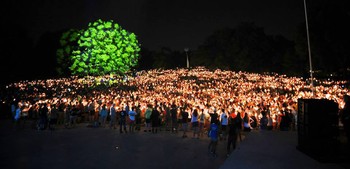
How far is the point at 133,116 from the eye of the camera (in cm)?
1800

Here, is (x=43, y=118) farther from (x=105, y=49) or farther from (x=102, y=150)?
(x=105, y=49)

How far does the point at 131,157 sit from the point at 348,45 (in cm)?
3714

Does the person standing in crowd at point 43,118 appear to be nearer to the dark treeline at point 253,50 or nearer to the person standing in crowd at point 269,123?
the person standing in crowd at point 269,123

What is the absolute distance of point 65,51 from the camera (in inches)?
2394

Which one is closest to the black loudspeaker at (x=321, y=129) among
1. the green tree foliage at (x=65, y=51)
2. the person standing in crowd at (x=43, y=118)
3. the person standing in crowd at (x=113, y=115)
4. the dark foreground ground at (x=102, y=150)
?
the dark foreground ground at (x=102, y=150)

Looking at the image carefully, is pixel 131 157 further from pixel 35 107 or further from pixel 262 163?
pixel 35 107

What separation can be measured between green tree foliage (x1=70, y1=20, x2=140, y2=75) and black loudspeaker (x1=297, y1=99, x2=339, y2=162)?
33737 millimetres

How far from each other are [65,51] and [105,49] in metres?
22.9

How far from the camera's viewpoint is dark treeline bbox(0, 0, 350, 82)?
40.5m

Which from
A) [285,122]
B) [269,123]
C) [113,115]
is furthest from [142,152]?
[285,122]

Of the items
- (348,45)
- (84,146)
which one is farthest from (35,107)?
(348,45)

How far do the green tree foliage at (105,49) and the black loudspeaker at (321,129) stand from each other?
33737 millimetres

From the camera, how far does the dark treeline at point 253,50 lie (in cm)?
4050

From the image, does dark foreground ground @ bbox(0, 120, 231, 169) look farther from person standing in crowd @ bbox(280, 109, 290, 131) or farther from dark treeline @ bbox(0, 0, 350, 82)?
dark treeline @ bbox(0, 0, 350, 82)
